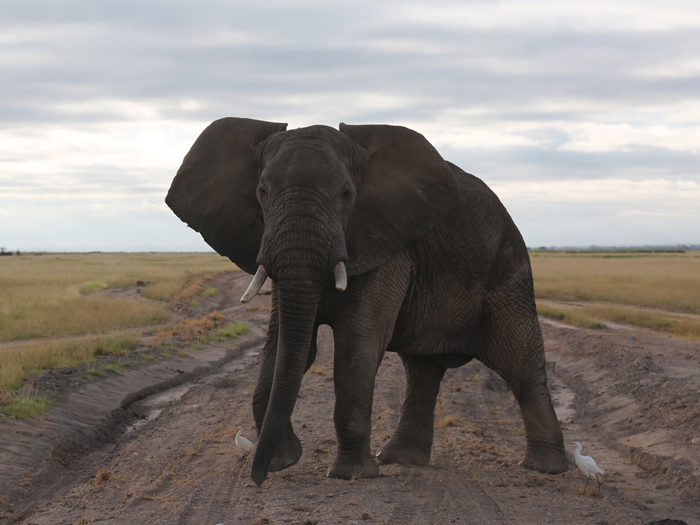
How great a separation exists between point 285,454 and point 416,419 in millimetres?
1870

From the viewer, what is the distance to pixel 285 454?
7539mm

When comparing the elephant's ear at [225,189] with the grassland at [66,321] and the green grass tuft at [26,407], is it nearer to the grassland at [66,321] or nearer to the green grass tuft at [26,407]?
the green grass tuft at [26,407]

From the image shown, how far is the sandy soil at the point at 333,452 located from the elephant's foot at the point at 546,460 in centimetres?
13

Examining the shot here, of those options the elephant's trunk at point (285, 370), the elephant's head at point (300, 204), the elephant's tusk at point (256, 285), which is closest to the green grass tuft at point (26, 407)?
the elephant's head at point (300, 204)

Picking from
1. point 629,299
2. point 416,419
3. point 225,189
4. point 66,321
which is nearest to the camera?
point 225,189

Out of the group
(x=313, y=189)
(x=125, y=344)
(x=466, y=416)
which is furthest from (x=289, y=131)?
(x=125, y=344)

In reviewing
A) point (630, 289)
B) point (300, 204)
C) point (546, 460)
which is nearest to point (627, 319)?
point (630, 289)

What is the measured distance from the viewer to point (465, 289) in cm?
834

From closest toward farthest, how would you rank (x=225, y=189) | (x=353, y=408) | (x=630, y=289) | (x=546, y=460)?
1. (x=353, y=408)
2. (x=225, y=189)
3. (x=546, y=460)
4. (x=630, y=289)

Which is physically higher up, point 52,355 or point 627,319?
point 52,355

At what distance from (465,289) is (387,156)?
1.82 metres

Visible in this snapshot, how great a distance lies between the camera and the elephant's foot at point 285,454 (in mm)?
7516

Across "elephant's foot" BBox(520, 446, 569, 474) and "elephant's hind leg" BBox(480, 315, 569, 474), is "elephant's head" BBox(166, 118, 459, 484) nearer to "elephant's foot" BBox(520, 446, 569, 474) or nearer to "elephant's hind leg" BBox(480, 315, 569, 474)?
"elephant's hind leg" BBox(480, 315, 569, 474)

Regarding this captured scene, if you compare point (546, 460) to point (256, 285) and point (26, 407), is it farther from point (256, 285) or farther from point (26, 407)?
point (26, 407)
